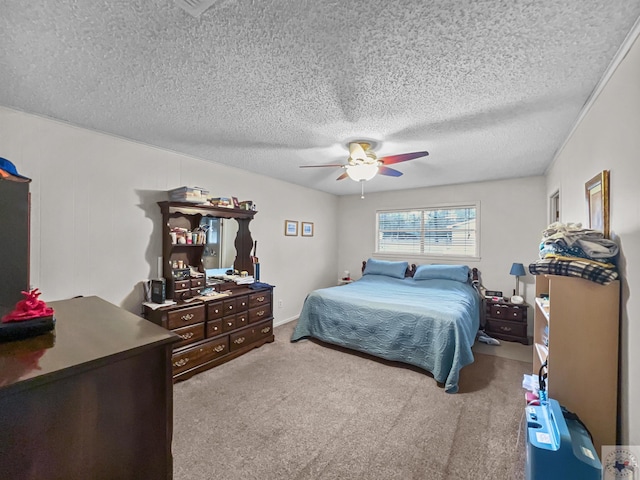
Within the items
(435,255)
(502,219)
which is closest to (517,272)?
(502,219)

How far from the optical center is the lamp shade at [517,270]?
158 inches

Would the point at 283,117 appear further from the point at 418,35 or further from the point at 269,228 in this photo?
the point at 269,228

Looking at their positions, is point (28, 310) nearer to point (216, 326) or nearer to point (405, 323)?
point (216, 326)

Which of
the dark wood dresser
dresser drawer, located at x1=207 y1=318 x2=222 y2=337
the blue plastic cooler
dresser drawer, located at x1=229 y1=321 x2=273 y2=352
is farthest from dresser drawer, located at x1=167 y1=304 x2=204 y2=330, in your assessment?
the blue plastic cooler

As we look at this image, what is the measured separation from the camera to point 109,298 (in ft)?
8.73

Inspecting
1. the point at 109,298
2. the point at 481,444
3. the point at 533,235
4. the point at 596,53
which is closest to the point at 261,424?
the point at 481,444

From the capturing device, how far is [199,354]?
9.57ft

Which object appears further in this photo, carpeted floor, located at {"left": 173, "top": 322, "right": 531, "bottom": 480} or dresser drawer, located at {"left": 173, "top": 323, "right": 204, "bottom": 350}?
dresser drawer, located at {"left": 173, "top": 323, "right": 204, "bottom": 350}

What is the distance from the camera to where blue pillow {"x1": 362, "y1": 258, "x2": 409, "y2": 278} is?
488cm

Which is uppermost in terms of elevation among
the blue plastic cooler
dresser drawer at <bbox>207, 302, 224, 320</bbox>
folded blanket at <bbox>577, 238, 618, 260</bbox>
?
folded blanket at <bbox>577, 238, 618, 260</bbox>

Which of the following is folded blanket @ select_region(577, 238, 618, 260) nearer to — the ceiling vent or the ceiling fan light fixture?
the ceiling fan light fixture

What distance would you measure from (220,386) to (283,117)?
2.42 meters

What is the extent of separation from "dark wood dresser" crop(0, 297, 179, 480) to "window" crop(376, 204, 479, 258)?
15.5 ft

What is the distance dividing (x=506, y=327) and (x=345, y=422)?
2956mm
